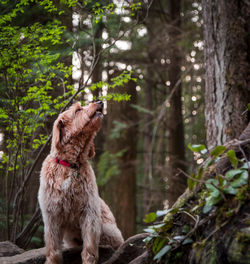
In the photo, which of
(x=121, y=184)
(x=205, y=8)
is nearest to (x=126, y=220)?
(x=121, y=184)

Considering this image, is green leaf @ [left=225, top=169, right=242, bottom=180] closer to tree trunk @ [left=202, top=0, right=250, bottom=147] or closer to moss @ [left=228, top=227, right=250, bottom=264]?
moss @ [left=228, top=227, right=250, bottom=264]

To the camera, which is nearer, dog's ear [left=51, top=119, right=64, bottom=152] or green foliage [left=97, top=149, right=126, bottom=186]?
dog's ear [left=51, top=119, right=64, bottom=152]

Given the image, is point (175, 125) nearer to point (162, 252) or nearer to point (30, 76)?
point (30, 76)

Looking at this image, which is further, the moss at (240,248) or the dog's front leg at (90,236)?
the dog's front leg at (90,236)

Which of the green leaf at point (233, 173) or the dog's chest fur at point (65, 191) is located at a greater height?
the green leaf at point (233, 173)

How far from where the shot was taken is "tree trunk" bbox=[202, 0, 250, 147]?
5.18 meters

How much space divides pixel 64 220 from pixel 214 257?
252 cm

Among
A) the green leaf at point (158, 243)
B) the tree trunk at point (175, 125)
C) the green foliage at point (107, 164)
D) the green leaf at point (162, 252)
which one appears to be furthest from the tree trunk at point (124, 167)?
the green leaf at point (162, 252)

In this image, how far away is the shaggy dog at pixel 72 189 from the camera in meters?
4.20

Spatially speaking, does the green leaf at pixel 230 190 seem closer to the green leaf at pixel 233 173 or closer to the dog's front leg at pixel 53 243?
the green leaf at pixel 233 173

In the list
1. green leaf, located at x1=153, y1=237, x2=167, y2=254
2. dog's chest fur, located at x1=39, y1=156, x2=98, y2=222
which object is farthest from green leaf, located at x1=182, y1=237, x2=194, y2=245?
dog's chest fur, located at x1=39, y1=156, x2=98, y2=222

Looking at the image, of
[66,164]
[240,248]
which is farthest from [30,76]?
[240,248]

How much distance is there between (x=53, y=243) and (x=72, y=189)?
2.45 feet

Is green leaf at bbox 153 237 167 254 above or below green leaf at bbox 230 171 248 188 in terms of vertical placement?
below
